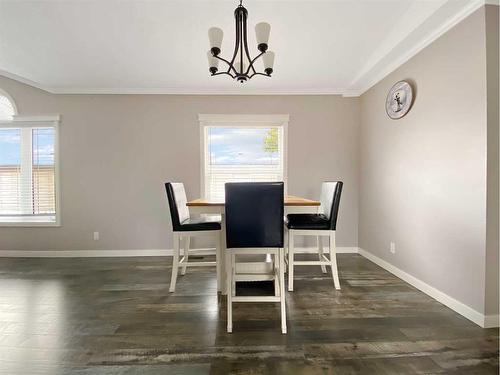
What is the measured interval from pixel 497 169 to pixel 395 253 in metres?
1.38

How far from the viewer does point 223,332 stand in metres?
1.78

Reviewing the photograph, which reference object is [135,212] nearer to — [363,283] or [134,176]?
[134,176]

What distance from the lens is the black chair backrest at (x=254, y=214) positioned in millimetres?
1819

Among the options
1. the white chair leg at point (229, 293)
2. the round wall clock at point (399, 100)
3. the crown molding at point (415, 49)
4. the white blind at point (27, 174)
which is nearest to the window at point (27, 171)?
the white blind at point (27, 174)

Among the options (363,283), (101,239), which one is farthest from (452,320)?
(101,239)

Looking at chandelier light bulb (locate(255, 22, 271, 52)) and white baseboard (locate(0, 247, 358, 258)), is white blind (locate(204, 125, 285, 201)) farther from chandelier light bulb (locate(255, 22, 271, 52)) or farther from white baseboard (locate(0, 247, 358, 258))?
chandelier light bulb (locate(255, 22, 271, 52))

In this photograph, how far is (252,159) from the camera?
146 inches

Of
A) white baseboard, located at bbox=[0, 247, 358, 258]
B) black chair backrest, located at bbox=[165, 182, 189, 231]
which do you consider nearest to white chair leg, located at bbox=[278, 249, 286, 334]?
black chair backrest, located at bbox=[165, 182, 189, 231]

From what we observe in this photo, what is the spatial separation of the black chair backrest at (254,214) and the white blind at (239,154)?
188 centimetres

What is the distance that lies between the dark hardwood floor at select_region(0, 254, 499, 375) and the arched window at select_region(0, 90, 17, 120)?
238cm

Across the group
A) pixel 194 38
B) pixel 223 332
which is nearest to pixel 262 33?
pixel 194 38

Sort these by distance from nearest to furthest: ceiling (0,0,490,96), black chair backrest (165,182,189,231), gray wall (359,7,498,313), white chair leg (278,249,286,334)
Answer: white chair leg (278,249,286,334) → gray wall (359,7,498,313) → ceiling (0,0,490,96) → black chair backrest (165,182,189,231)

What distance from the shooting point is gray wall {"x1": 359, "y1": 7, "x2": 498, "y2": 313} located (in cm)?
185

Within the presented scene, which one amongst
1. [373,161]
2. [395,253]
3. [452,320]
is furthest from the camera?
[373,161]
